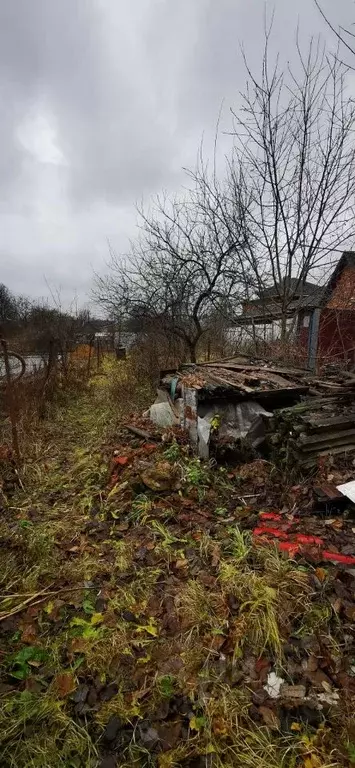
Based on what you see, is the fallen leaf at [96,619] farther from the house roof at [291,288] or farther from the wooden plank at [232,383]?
the house roof at [291,288]

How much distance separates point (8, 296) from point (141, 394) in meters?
42.4

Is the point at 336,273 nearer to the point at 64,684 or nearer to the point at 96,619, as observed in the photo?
the point at 96,619

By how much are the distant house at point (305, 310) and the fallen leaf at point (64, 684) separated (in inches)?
284

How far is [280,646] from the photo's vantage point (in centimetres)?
200

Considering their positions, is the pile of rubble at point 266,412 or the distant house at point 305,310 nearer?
the pile of rubble at point 266,412

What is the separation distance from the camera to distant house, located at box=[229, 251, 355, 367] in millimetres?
8070

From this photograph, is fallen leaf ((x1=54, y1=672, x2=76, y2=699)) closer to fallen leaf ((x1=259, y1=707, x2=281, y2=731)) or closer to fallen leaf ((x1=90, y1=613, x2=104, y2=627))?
fallen leaf ((x1=90, y1=613, x2=104, y2=627))

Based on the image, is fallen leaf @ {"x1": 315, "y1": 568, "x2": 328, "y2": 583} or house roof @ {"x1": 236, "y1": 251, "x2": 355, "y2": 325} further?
house roof @ {"x1": 236, "y1": 251, "x2": 355, "y2": 325}

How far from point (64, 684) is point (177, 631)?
0.71 m

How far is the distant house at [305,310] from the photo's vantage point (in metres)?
8.07

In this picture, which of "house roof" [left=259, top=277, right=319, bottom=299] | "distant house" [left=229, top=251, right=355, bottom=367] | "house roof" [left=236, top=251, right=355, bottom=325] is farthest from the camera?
"distant house" [left=229, top=251, right=355, bottom=367]

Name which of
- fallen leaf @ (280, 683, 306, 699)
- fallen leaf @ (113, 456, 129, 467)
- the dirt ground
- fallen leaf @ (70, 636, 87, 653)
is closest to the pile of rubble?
the dirt ground

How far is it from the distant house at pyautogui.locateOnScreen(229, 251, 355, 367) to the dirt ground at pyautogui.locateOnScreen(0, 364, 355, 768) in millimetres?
5382

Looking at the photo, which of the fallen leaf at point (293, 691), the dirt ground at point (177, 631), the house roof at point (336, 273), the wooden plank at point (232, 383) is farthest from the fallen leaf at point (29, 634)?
the house roof at point (336, 273)
